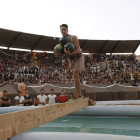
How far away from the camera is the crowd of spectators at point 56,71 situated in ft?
52.0

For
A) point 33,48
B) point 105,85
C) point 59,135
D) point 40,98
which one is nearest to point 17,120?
point 59,135

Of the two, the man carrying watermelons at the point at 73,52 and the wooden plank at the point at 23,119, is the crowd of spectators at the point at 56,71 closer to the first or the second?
the man carrying watermelons at the point at 73,52

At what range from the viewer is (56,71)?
62.5 feet

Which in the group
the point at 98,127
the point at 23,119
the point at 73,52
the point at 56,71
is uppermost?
the point at 56,71

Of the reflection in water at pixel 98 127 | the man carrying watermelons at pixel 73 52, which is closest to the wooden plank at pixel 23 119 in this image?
the man carrying watermelons at pixel 73 52

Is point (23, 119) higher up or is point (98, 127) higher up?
point (23, 119)

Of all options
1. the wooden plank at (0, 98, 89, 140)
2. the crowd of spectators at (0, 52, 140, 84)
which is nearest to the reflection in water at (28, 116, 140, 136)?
the wooden plank at (0, 98, 89, 140)

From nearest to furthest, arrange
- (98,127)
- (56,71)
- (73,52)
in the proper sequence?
1. (73,52)
2. (98,127)
3. (56,71)

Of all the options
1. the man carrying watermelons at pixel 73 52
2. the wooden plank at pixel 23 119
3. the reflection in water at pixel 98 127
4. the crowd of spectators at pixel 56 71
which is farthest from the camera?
the crowd of spectators at pixel 56 71

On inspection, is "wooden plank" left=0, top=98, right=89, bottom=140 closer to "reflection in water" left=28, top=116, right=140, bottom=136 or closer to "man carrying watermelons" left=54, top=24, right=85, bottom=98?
"man carrying watermelons" left=54, top=24, right=85, bottom=98

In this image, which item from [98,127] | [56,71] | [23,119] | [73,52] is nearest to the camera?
[23,119]

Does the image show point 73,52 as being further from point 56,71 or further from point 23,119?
point 56,71

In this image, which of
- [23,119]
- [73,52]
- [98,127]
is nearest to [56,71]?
[98,127]

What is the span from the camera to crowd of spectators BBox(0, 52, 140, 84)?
52.0ft
